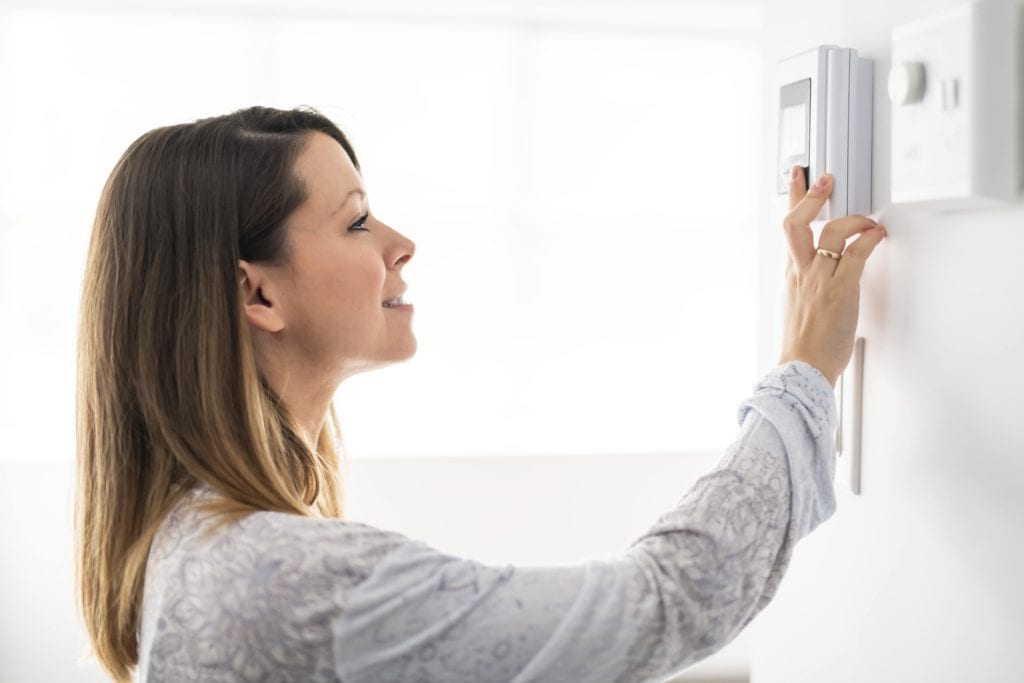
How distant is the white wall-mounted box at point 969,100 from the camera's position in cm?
69

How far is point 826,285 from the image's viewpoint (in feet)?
2.89

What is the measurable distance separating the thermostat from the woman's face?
45 cm

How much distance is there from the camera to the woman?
2.50ft

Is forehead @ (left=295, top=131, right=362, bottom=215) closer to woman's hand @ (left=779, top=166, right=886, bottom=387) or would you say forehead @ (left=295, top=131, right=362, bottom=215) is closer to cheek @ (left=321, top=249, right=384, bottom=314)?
cheek @ (left=321, top=249, right=384, bottom=314)

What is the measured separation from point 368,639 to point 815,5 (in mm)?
783

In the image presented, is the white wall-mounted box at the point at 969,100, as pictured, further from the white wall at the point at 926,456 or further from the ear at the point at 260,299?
the ear at the point at 260,299

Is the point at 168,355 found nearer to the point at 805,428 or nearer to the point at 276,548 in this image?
the point at 276,548

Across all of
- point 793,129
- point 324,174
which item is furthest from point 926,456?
point 324,174

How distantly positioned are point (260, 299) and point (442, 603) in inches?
15.8

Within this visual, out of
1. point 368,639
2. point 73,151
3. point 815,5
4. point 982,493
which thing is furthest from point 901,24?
point 73,151

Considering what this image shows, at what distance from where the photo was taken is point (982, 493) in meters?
0.77

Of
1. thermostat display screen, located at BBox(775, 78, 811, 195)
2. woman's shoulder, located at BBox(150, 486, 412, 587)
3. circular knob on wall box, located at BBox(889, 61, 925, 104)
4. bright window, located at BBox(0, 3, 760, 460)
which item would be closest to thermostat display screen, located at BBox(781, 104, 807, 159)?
thermostat display screen, located at BBox(775, 78, 811, 195)

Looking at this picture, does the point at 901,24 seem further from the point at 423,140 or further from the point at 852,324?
the point at 423,140

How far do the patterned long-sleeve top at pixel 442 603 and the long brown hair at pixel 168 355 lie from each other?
0.10 m
